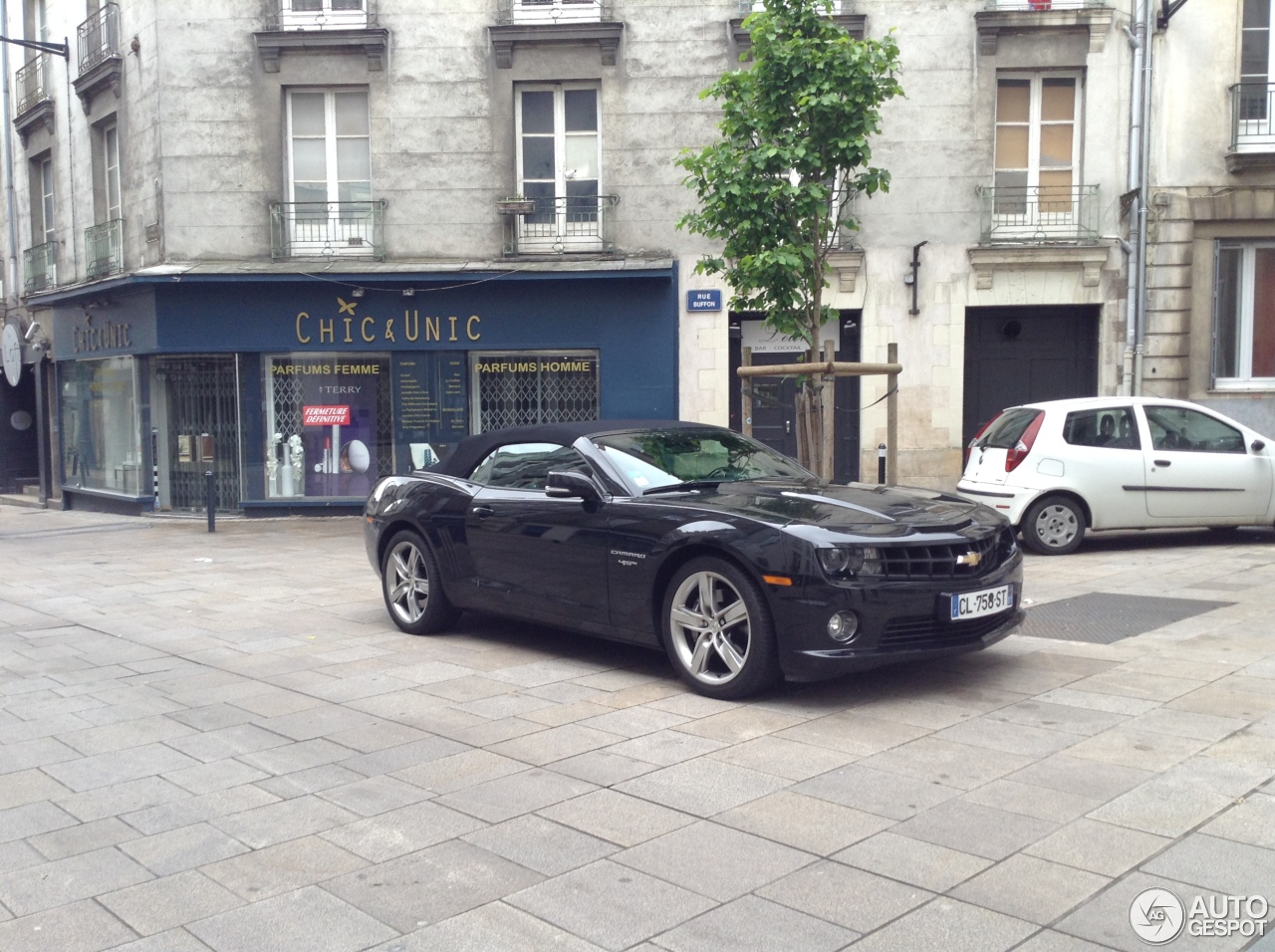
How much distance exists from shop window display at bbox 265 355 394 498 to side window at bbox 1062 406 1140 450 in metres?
9.84

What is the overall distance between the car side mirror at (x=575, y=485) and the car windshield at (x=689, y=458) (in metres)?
0.23

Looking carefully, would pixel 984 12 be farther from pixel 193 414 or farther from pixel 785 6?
pixel 193 414

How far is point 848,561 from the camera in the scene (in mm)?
5598

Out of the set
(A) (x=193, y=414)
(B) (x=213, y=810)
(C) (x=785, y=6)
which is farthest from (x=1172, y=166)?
(B) (x=213, y=810)

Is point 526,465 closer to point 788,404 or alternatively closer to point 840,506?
point 840,506

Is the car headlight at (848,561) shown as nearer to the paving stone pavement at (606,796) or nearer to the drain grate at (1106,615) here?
the paving stone pavement at (606,796)

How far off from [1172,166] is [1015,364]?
131 inches

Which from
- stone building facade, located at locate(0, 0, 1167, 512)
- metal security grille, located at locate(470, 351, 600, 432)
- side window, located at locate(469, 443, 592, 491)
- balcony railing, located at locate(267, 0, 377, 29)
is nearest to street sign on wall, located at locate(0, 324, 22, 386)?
stone building facade, located at locate(0, 0, 1167, 512)

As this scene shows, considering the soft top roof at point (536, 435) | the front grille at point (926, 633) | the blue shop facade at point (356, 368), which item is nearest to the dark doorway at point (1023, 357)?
the blue shop facade at point (356, 368)

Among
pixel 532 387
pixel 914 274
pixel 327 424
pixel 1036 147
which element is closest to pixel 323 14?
pixel 327 424

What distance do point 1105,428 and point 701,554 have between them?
6.98m

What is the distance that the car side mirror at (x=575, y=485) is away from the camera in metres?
6.64

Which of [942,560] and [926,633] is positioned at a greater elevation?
[942,560]

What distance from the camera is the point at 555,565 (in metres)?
6.83
